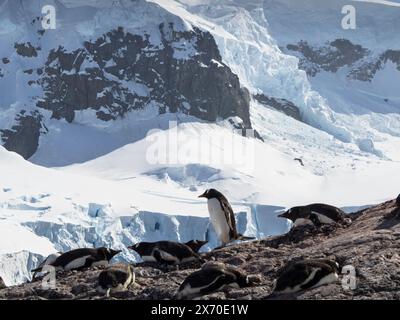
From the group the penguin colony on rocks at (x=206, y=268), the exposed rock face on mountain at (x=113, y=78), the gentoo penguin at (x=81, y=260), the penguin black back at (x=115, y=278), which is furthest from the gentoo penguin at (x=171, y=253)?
the exposed rock face on mountain at (x=113, y=78)

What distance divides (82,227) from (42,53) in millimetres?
97158

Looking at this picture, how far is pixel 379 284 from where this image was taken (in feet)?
39.2

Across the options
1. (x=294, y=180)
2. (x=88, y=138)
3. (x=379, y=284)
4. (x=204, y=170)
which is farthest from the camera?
(x=88, y=138)

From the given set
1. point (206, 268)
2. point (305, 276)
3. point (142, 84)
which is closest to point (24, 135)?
point (142, 84)

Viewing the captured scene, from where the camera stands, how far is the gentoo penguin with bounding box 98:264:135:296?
43.5 ft

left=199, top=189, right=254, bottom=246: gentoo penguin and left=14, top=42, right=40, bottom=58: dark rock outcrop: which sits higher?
left=14, top=42, right=40, bottom=58: dark rock outcrop

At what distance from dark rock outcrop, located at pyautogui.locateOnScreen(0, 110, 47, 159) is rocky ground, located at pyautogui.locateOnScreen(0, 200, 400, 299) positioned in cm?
16807

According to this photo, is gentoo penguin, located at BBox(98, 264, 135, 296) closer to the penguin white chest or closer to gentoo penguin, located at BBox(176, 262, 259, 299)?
gentoo penguin, located at BBox(176, 262, 259, 299)

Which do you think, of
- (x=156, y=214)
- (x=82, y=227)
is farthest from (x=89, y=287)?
(x=156, y=214)

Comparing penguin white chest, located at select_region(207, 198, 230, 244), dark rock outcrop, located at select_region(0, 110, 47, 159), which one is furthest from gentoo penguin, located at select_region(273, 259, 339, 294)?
dark rock outcrop, located at select_region(0, 110, 47, 159)

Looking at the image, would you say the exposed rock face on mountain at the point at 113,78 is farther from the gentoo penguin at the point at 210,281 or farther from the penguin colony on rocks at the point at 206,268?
the gentoo penguin at the point at 210,281

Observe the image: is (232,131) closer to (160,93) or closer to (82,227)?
(160,93)

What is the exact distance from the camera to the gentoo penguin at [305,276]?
11992mm

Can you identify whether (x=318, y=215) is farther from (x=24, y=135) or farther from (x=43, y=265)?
(x=24, y=135)
